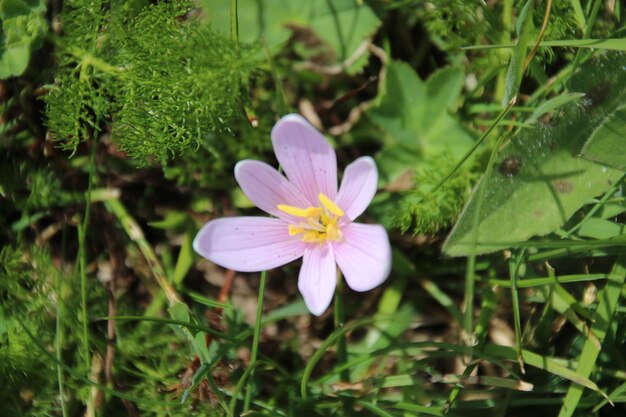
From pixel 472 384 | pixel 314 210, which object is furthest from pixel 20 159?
pixel 472 384

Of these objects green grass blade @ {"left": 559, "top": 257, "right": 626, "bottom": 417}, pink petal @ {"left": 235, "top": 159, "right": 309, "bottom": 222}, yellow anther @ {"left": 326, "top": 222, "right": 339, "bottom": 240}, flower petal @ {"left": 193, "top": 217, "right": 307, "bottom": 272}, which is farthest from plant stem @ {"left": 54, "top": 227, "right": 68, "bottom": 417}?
green grass blade @ {"left": 559, "top": 257, "right": 626, "bottom": 417}

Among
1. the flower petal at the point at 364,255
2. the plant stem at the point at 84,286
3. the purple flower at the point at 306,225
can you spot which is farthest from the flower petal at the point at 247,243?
the plant stem at the point at 84,286

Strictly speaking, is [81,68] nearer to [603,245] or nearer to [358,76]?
[358,76]

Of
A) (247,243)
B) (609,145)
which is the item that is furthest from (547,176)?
(247,243)

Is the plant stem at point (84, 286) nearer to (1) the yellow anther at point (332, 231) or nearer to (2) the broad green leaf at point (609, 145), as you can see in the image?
(1) the yellow anther at point (332, 231)

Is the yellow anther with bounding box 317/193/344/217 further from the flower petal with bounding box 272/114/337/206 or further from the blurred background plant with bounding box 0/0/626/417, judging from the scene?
the blurred background plant with bounding box 0/0/626/417
